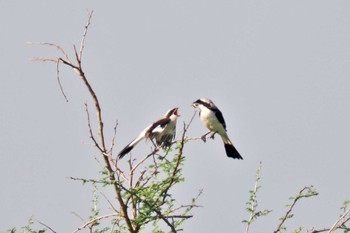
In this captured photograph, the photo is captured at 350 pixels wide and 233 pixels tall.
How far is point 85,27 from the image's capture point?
5176mm

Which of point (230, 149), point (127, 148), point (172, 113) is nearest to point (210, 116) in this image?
point (230, 149)

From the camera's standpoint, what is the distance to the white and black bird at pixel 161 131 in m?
7.76

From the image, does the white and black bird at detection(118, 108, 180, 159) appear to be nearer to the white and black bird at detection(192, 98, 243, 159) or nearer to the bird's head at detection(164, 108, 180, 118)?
the bird's head at detection(164, 108, 180, 118)

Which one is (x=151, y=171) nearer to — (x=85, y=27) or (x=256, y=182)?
(x=256, y=182)

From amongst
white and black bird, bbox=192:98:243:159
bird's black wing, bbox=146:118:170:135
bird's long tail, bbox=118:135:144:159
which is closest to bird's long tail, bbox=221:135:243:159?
white and black bird, bbox=192:98:243:159

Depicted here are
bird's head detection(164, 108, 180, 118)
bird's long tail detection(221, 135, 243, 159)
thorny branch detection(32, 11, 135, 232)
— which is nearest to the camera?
thorny branch detection(32, 11, 135, 232)

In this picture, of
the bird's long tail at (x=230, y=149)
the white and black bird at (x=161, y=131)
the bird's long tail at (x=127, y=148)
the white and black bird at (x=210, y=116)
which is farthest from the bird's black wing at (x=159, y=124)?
the bird's long tail at (x=230, y=149)

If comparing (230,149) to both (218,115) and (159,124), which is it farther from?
(159,124)

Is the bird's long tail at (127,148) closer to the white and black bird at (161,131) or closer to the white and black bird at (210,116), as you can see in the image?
the white and black bird at (161,131)

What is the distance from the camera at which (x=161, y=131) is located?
26.8 feet

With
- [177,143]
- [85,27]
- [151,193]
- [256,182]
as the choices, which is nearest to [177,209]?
[151,193]

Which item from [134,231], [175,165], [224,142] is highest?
[224,142]

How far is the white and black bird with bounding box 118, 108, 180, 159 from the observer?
7761mm

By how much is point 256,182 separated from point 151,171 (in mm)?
1190
